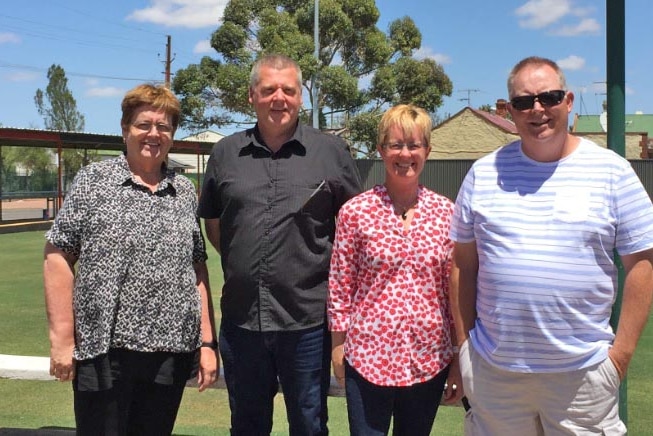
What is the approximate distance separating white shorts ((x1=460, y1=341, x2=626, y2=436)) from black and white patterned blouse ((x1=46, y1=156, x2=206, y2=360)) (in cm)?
120

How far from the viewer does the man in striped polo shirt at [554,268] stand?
2.35m

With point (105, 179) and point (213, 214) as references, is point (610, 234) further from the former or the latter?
point (105, 179)

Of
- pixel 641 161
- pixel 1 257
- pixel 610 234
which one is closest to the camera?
pixel 610 234

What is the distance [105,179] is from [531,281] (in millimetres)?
1678

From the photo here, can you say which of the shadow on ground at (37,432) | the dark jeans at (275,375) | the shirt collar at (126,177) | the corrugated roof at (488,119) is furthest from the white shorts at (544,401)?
the corrugated roof at (488,119)

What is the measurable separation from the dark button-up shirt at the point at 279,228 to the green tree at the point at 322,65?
81.0 ft

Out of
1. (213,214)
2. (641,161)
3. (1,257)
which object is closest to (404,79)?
(641,161)

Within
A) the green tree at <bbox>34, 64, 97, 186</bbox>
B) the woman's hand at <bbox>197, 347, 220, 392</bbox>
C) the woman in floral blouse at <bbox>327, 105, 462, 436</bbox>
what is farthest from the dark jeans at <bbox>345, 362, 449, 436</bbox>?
the green tree at <bbox>34, 64, 97, 186</bbox>

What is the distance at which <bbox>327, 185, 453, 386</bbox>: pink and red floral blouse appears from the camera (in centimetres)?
266

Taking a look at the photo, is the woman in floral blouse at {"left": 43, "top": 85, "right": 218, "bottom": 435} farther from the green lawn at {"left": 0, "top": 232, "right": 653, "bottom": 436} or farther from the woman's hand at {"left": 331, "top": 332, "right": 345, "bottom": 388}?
the green lawn at {"left": 0, "top": 232, "right": 653, "bottom": 436}

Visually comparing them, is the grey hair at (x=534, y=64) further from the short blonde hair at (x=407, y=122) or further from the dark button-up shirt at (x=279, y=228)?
the dark button-up shirt at (x=279, y=228)

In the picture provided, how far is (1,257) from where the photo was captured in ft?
46.8

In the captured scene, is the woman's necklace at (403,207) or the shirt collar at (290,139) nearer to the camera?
the woman's necklace at (403,207)

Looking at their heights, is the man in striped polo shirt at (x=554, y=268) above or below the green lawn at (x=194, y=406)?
above
